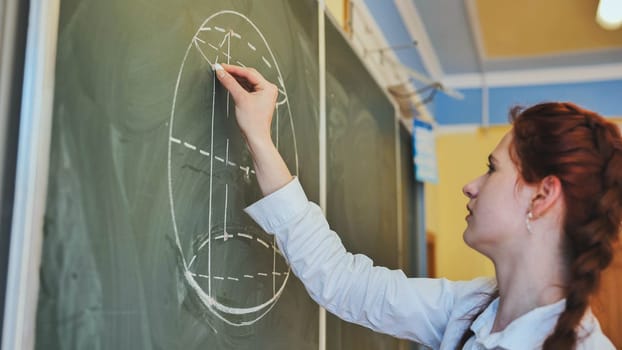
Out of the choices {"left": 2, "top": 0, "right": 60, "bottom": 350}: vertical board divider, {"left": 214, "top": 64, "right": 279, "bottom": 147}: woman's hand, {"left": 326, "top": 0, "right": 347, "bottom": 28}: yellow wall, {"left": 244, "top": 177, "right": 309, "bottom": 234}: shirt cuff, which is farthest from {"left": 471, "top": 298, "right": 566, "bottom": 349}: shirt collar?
{"left": 326, "top": 0, "right": 347, "bottom": 28}: yellow wall

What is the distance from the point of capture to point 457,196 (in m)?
4.10

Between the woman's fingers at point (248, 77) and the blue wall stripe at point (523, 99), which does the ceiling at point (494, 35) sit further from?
the woman's fingers at point (248, 77)

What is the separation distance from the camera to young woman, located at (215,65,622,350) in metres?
0.98

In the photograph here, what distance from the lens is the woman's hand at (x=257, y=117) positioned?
3.18 ft

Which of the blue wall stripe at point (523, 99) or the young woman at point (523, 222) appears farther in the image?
the blue wall stripe at point (523, 99)

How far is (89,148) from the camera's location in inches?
27.5

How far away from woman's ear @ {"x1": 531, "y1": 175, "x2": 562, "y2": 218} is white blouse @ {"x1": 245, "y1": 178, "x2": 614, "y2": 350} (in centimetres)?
14

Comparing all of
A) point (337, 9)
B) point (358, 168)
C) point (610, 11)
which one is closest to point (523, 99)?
point (610, 11)

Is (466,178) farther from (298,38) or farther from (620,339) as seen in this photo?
(298,38)

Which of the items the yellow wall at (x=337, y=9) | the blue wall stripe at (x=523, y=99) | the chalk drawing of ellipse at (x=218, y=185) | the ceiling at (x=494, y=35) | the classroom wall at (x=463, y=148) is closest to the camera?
the chalk drawing of ellipse at (x=218, y=185)

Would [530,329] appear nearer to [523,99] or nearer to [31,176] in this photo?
[31,176]

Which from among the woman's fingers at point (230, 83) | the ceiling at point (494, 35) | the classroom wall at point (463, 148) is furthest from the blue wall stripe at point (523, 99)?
the woman's fingers at point (230, 83)

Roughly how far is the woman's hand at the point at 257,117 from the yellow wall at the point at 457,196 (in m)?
3.11

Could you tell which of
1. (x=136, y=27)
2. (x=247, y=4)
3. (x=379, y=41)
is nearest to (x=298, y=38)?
(x=247, y=4)
